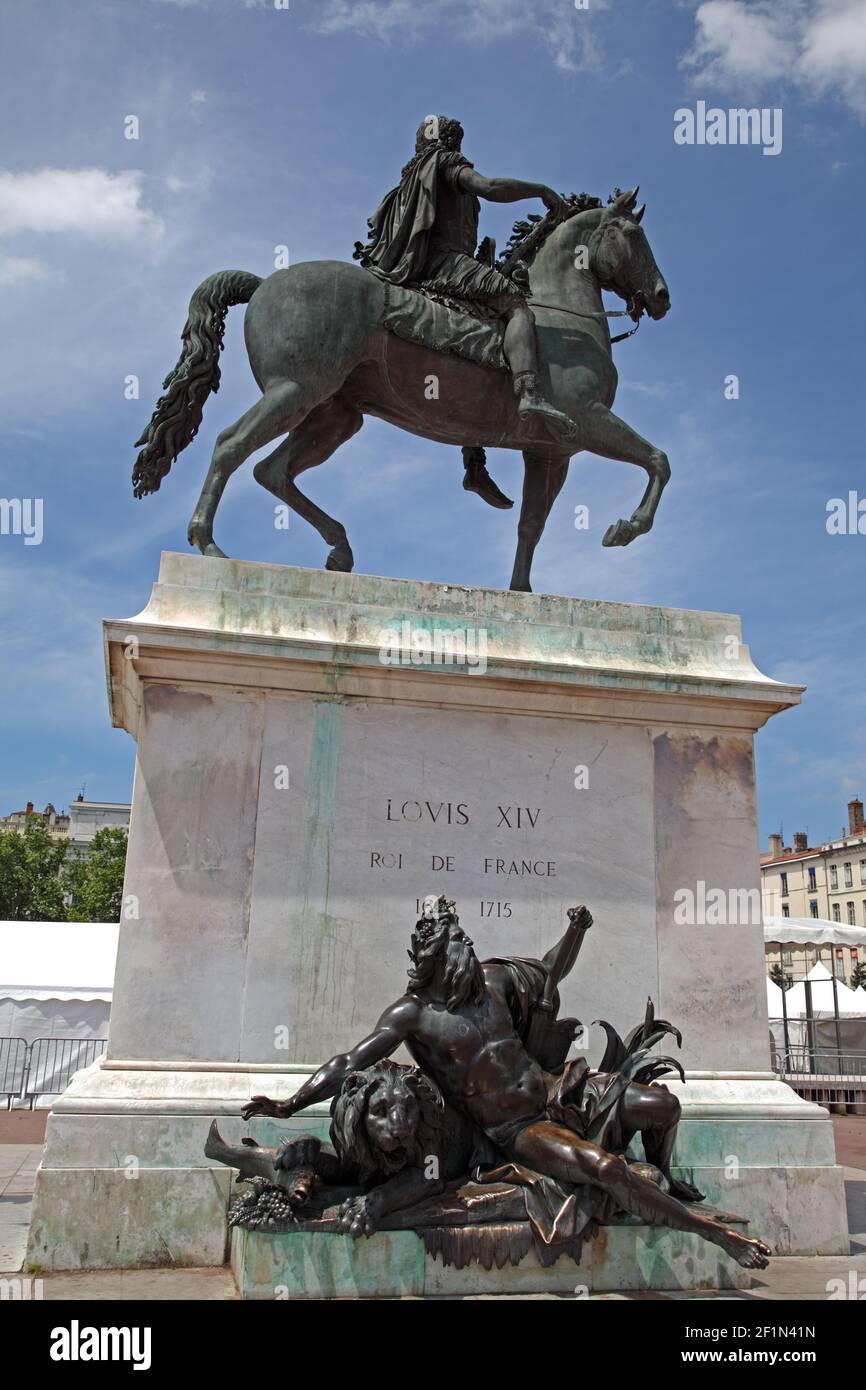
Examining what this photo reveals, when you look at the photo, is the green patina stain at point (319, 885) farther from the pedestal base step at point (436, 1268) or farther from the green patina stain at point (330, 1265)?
the green patina stain at point (330, 1265)

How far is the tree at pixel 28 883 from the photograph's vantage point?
5512 cm

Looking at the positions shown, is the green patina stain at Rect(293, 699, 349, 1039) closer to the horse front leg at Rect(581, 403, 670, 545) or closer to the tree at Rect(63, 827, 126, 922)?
the horse front leg at Rect(581, 403, 670, 545)

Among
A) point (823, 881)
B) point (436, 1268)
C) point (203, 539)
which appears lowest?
point (436, 1268)

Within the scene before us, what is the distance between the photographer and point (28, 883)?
5575 centimetres

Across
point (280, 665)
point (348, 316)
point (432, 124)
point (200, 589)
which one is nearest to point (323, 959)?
point (280, 665)

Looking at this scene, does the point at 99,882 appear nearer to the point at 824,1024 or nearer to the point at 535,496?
the point at 824,1024

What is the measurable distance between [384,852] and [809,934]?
1842 cm

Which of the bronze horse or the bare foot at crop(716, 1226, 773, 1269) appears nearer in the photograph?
the bare foot at crop(716, 1226, 773, 1269)

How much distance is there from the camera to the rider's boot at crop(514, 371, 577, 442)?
865cm

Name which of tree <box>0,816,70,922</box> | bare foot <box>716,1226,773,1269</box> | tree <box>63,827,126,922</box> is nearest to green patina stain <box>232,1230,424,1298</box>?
bare foot <box>716,1226,773,1269</box>

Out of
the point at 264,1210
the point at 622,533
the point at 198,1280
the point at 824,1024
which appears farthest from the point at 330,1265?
the point at 824,1024

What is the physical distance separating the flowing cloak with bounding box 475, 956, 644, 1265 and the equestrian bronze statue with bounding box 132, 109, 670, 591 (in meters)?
3.78
